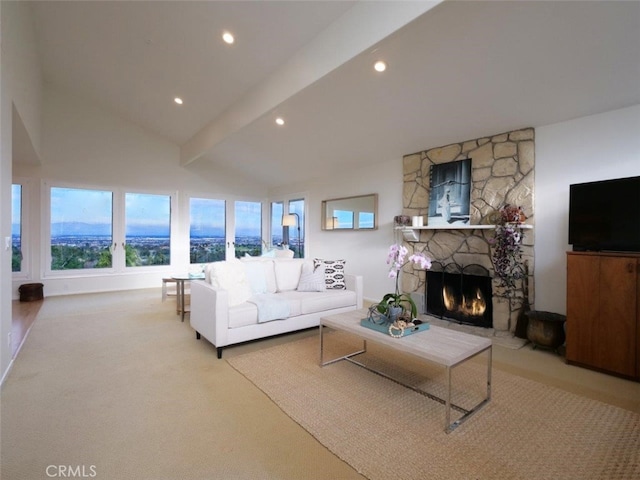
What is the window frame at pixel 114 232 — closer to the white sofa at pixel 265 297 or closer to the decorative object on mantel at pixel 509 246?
the white sofa at pixel 265 297

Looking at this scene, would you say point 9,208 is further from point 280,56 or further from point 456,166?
point 456,166

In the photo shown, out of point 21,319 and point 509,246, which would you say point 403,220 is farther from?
point 21,319

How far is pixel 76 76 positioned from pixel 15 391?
548cm

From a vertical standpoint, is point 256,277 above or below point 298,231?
Answer: below

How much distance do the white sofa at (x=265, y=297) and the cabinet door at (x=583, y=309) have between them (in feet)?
7.38

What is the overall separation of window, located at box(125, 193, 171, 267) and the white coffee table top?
6.24 meters

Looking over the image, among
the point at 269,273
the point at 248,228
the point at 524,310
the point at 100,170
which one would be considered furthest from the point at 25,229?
the point at 524,310

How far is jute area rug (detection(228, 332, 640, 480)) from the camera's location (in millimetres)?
1694

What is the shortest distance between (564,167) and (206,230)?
7.36 meters

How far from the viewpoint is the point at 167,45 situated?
410 centimetres

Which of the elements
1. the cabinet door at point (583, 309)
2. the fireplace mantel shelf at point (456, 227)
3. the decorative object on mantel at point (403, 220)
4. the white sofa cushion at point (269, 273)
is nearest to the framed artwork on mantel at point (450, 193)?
the fireplace mantel shelf at point (456, 227)

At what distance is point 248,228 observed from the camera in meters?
8.84

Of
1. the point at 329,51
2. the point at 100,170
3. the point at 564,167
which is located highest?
the point at 329,51

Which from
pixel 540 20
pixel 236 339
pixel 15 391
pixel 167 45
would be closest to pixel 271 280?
pixel 236 339
